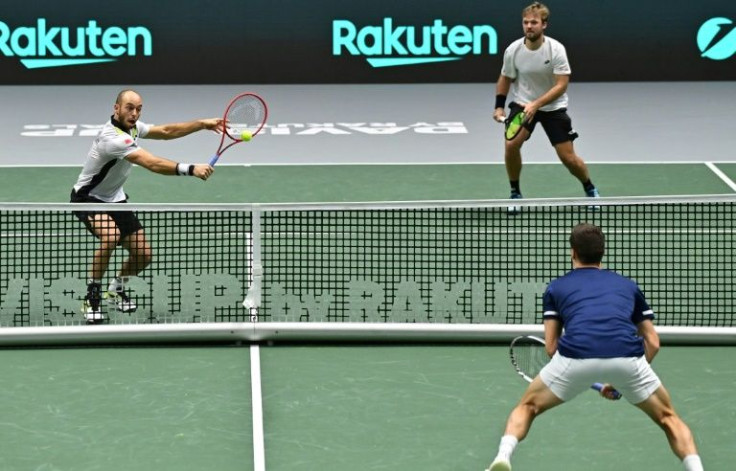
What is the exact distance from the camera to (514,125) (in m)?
13.7

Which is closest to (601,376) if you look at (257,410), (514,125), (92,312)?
(257,410)

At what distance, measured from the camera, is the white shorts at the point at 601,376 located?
748cm

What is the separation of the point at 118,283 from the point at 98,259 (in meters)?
0.21

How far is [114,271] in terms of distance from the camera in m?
11.5

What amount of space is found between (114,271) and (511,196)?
424 centimetres

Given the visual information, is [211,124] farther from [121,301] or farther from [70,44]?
[70,44]

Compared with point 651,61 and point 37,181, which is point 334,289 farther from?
point 651,61

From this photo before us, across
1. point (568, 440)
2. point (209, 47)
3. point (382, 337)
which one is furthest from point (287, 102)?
point (568, 440)

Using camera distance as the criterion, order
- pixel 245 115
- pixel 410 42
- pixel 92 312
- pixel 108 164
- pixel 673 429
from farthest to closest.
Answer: pixel 410 42 < pixel 245 115 < pixel 108 164 < pixel 92 312 < pixel 673 429

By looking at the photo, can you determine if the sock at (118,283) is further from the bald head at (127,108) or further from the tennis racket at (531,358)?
the tennis racket at (531,358)

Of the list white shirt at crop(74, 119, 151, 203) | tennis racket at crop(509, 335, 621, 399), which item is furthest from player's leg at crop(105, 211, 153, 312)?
tennis racket at crop(509, 335, 621, 399)

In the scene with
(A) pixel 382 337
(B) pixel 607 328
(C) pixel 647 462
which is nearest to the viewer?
(B) pixel 607 328

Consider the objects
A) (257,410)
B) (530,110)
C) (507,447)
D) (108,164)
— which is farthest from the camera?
(530,110)

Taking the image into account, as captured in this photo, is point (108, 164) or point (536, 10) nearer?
point (108, 164)
